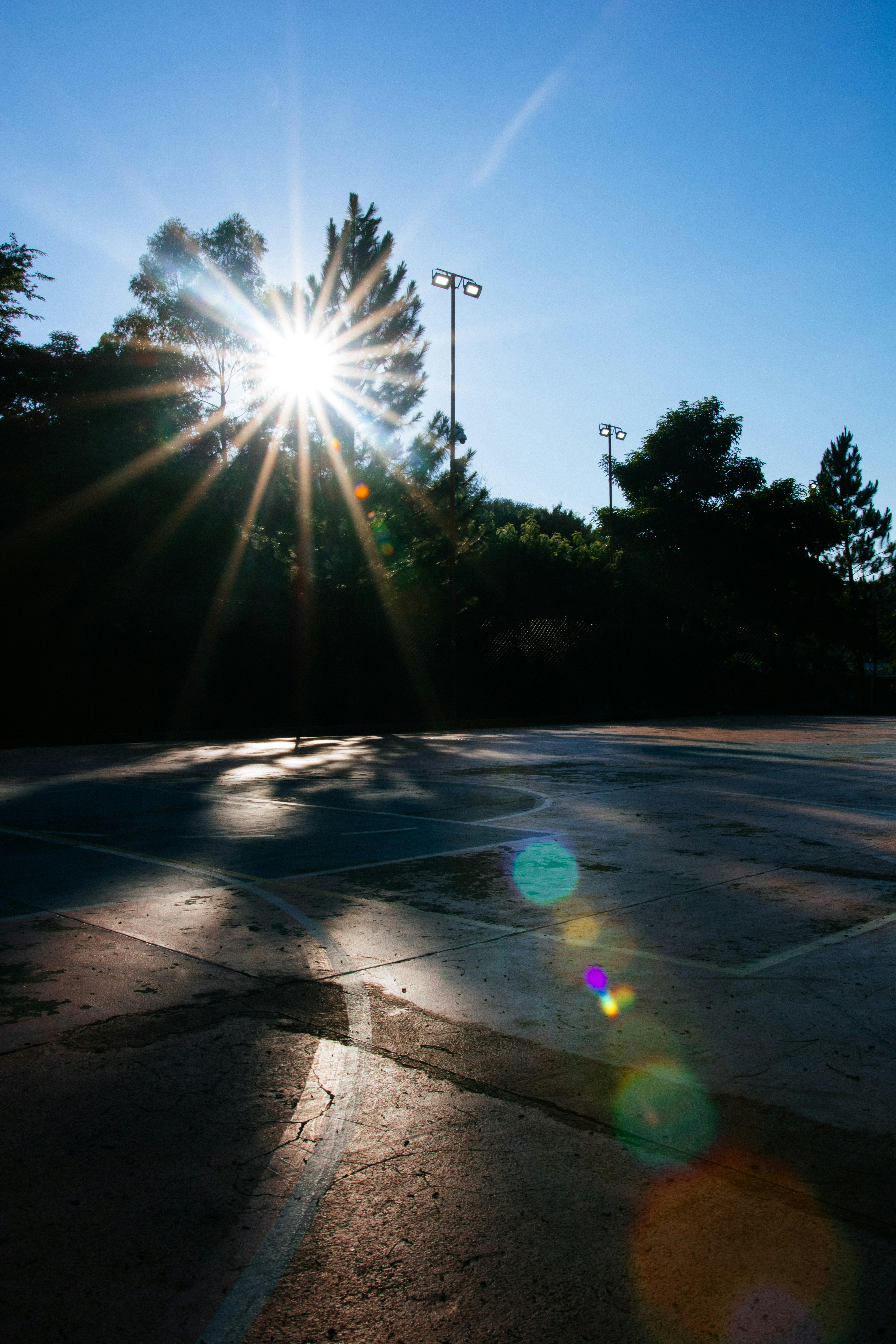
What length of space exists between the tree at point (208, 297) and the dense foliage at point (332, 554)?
10 centimetres

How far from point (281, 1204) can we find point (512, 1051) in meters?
1.34

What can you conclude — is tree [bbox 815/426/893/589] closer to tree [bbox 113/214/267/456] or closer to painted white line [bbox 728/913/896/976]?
tree [bbox 113/214/267/456]

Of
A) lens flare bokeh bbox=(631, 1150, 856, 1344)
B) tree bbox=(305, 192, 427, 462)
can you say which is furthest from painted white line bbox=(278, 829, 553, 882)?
tree bbox=(305, 192, 427, 462)

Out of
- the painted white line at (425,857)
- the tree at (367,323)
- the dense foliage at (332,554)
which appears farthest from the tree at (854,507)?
the painted white line at (425,857)

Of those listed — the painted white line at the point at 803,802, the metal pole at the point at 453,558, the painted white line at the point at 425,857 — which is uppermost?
the metal pole at the point at 453,558

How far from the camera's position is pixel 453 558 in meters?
28.2

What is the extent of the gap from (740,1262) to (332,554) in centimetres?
3000

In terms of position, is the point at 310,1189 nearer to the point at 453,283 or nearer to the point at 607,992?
the point at 607,992

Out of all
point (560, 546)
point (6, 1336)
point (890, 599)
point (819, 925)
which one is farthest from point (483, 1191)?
point (890, 599)

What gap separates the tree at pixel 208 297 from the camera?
1614 inches

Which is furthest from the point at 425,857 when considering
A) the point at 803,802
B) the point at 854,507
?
the point at 854,507

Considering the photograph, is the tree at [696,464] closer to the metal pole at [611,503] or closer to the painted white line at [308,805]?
the metal pole at [611,503]

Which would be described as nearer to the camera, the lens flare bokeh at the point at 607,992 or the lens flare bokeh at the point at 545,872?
the lens flare bokeh at the point at 607,992

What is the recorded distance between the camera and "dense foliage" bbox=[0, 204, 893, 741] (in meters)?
23.7
